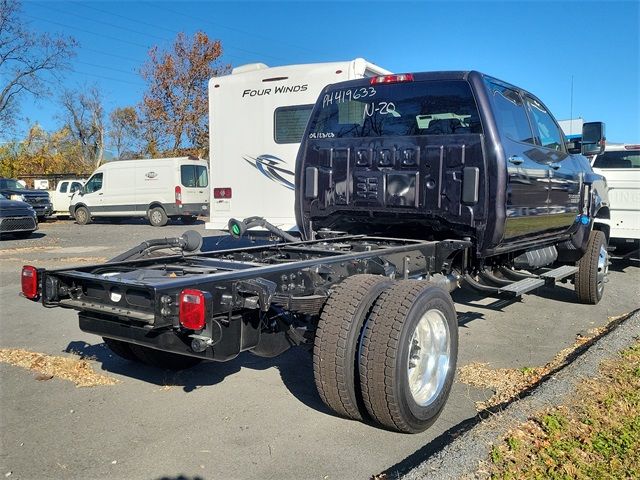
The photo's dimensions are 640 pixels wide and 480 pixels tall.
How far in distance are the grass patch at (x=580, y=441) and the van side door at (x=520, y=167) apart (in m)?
1.59

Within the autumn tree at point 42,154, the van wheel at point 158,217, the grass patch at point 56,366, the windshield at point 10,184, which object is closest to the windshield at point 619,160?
the grass patch at point 56,366

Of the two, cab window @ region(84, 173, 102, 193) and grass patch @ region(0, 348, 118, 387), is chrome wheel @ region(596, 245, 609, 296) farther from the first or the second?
cab window @ region(84, 173, 102, 193)

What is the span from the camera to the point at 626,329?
19.4 ft

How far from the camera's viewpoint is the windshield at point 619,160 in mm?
10922

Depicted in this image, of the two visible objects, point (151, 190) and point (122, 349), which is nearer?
point (122, 349)

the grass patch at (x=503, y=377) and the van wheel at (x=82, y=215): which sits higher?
the van wheel at (x=82, y=215)

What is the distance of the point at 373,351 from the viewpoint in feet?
11.2

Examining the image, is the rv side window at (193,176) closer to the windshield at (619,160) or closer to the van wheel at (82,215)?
the van wheel at (82,215)

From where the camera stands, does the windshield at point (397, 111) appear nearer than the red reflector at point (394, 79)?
Yes

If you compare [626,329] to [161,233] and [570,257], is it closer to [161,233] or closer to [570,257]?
[570,257]

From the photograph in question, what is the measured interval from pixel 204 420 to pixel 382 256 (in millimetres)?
1653

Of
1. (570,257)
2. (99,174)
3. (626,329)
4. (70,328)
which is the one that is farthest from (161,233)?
(626,329)

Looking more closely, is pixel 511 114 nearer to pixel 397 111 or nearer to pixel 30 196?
pixel 397 111

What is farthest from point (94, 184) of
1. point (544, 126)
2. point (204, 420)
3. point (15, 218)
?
point (204, 420)
